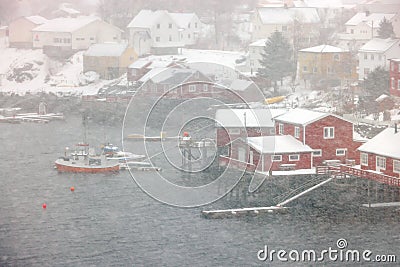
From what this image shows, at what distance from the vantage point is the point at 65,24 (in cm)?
1363

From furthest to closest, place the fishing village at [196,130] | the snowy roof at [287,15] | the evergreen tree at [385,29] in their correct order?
the snowy roof at [287,15], the evergreen tree at [385,29], the fishing village at [196,130]

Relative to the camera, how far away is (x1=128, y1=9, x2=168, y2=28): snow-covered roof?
44.8ft

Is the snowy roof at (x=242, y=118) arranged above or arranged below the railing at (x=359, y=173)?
above

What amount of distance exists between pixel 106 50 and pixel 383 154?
22.9ft

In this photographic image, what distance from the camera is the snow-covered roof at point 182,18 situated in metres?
13.9

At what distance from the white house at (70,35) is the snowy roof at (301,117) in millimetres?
6354

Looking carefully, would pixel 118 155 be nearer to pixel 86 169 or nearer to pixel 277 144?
pixel 86 169

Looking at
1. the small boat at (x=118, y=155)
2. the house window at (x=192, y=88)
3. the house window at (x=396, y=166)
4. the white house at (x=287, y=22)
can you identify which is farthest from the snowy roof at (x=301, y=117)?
the white house at (x=287, y=22)

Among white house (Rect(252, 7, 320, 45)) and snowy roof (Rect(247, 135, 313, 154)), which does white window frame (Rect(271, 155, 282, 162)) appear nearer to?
snowy roof (Rect(247, 135, 313, 154))

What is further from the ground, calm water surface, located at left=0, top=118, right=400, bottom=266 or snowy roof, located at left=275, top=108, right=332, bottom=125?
snowy roof, located at left=275, top=108, right=332, bottom=125

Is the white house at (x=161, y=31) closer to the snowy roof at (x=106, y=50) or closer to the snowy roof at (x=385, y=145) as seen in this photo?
the snowy roof at (x=106, y=50)

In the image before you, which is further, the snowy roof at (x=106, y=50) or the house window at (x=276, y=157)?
the snowy roof at (x=106, y=50)

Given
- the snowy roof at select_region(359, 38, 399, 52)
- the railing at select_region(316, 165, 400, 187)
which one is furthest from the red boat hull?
the snowy roof at select_region(359, 38, 399, 52)

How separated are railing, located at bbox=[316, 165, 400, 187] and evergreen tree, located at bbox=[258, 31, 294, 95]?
4067mm
